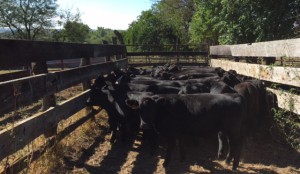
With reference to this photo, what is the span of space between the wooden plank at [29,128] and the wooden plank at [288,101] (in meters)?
3.56

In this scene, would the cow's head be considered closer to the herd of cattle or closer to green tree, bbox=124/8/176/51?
the herd of cattle

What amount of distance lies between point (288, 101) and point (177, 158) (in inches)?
80.0

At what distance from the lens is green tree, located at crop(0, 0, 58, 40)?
153 ft

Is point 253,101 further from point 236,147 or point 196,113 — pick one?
point 196,113

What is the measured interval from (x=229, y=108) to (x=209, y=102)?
1.03ft

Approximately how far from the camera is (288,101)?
5.84m

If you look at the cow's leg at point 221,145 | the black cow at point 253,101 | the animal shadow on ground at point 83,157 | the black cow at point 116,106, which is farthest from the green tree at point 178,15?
the cow's leg at point 221,145

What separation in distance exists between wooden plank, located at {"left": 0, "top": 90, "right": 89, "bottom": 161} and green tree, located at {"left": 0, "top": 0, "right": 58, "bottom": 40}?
43447 mm

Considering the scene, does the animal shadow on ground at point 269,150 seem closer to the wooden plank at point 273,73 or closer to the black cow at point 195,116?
the black cow at point 195,116

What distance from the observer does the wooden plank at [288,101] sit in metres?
5.54

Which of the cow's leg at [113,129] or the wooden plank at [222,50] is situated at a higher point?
the wooden plank at [222,50]

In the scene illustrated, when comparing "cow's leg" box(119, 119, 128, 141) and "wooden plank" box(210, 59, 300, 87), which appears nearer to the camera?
"wooden plank" box(210, 59, 300, 87)

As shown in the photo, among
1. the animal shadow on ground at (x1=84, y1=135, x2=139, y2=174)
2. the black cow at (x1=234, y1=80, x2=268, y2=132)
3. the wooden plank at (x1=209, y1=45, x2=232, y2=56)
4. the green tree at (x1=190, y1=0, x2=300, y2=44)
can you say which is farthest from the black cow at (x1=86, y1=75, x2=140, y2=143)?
the green tree at (x1=190, y1=0, x2=300, y2=44)

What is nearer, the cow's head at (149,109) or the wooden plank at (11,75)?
the cow's head at (149,109)
